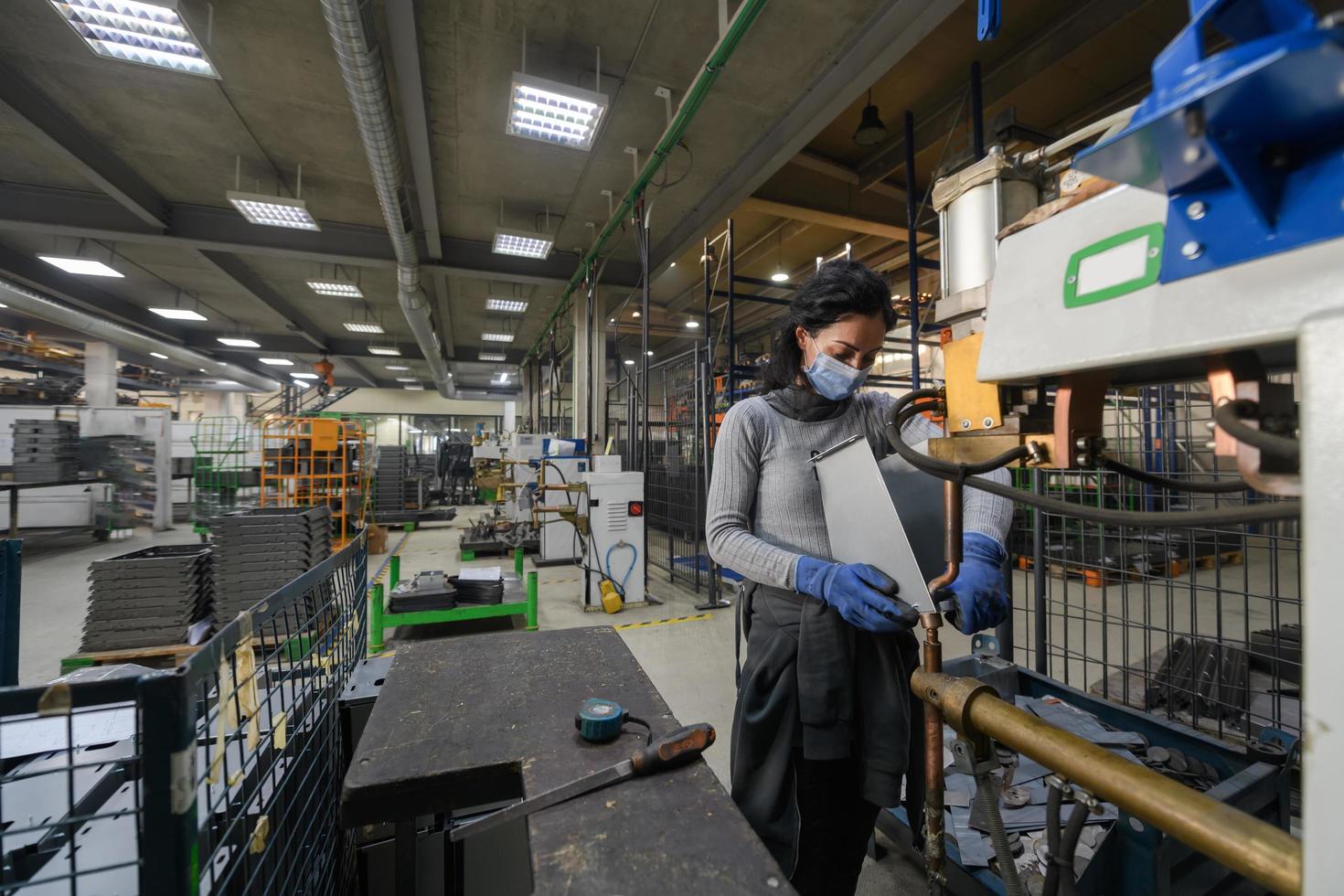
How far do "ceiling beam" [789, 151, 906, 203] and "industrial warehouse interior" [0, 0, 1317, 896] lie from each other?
48mm

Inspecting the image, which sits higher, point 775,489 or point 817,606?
point 775,489

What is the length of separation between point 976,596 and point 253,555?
3.97 meters

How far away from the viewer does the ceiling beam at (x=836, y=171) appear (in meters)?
4.61

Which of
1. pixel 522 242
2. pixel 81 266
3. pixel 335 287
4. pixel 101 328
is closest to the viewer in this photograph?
pixel 522 242

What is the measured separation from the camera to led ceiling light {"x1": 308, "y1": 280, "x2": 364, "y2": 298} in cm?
691

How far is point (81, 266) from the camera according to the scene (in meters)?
6.45

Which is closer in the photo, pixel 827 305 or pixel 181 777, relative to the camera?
pixel 181 777

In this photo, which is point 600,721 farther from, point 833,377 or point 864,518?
point 833,377

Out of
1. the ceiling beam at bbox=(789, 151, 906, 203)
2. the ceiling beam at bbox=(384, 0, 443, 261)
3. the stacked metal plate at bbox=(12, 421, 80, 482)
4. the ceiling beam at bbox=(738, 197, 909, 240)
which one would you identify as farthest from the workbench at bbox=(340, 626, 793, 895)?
the stacked metal plate at bbox=(12, 421, 80, 482)

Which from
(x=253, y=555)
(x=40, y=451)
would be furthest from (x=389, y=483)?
(x=253, y=555)

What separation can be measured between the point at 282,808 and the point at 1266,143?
152 cm

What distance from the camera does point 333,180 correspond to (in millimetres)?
4773

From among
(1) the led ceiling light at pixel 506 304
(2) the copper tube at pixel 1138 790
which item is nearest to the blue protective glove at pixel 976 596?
(2) the copper tube at pixel 1138 790

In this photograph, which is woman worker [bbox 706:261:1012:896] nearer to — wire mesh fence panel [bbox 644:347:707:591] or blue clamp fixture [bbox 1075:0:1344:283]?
blue clamp fixture [bbox 1075:0:1344:283]
